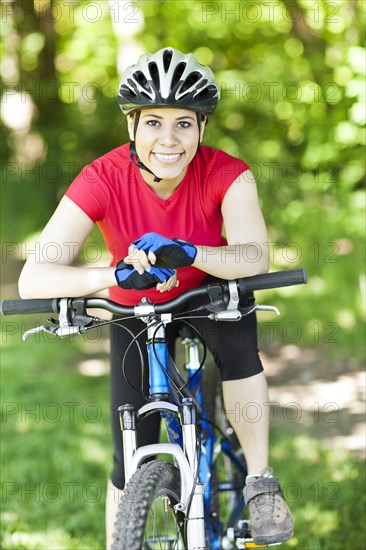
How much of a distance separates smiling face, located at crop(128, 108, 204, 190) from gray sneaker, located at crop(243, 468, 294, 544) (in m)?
1.12

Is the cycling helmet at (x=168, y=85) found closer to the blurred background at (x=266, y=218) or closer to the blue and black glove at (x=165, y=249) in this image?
the blue and black glove at (x=165, y=249)

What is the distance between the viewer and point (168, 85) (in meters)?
2.57

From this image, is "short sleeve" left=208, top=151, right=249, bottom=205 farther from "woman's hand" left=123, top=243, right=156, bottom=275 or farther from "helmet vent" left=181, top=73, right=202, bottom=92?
"woman's hand" left=123, top=243, right=156, bottom=275

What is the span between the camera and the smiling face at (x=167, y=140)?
2.60m

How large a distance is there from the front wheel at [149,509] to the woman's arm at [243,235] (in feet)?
2.08

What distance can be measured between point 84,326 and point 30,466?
2.51 m

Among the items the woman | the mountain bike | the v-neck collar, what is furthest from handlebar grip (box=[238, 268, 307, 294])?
the v-neck collar

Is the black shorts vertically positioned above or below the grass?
above

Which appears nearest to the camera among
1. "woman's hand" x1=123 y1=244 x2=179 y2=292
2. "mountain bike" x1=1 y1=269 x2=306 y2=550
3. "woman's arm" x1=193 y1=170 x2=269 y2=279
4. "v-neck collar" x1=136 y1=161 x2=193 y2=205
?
"woman's hand" x1=123 y1=244 x2=179 y2=292

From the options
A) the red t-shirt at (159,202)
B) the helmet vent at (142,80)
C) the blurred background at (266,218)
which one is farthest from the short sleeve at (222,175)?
the blurred background at (266,218)

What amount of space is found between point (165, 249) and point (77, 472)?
8.83 feet

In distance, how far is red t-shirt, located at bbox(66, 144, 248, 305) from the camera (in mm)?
2691

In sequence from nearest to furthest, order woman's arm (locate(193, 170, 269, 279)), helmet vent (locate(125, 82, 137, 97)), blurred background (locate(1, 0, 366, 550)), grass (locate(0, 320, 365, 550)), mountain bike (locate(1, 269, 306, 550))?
mountain bike (locate(1, 269, 306, 550))
woman's arm (locate(193, 170, 269, 279))
helmet vent (locate(125, 82, 137, 97))
grass (locate(0, 320, 365, 550))
blurred background (locate(1, 0, 366, 550))

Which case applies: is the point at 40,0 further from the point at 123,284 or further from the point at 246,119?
the point at 123,284
